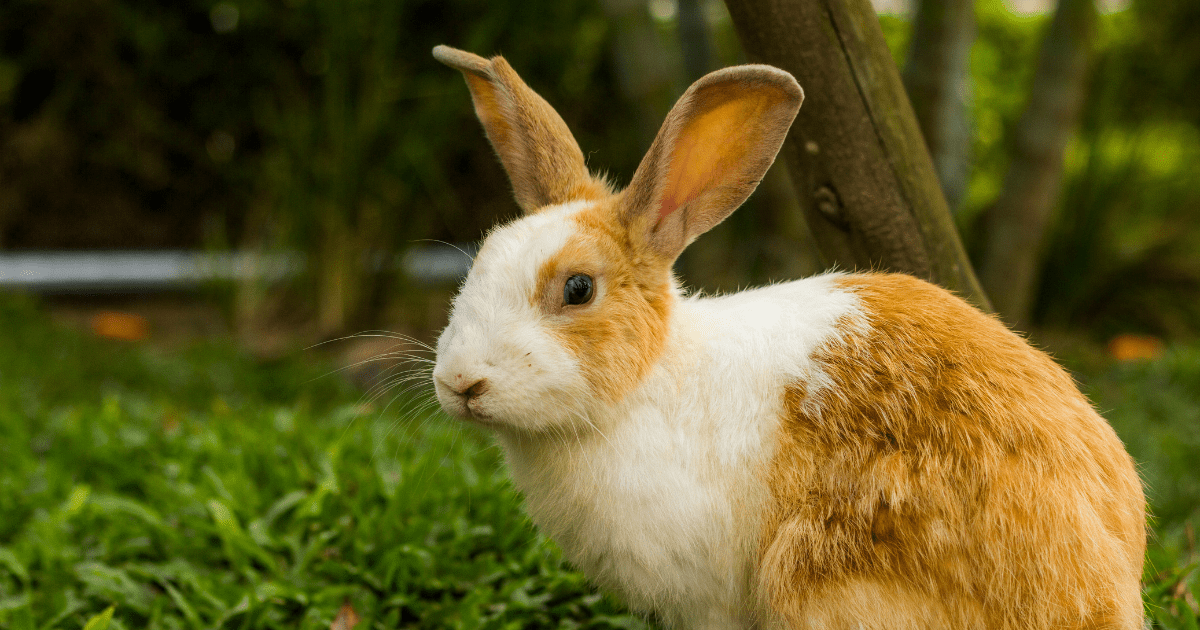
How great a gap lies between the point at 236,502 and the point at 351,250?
376 centimetres

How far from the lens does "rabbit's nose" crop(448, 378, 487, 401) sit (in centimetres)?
166

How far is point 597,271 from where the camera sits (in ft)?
5.82

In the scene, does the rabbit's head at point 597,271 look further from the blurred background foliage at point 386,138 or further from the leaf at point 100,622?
the blurred background foliage at point 386,138

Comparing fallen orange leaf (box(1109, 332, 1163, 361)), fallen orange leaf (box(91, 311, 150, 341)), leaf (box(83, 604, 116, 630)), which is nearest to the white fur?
leaf (box(83, 604, 116, 630))

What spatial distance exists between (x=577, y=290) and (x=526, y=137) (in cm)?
44

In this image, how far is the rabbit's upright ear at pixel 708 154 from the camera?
67.6 inches

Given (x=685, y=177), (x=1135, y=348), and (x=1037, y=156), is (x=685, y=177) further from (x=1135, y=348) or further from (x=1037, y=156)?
(x=1135, y=348)

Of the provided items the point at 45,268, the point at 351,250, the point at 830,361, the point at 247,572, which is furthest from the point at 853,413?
the point at 45,268

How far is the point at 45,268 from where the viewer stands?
7.74 meters

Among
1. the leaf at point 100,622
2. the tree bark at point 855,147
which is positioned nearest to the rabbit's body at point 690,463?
the tree bark at point 855,147

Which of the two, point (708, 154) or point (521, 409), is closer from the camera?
point (521, 409)

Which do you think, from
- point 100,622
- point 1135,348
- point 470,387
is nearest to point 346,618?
point 100,622

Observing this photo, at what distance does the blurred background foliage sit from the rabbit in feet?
10.3

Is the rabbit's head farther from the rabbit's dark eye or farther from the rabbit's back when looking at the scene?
the rabbit's back
